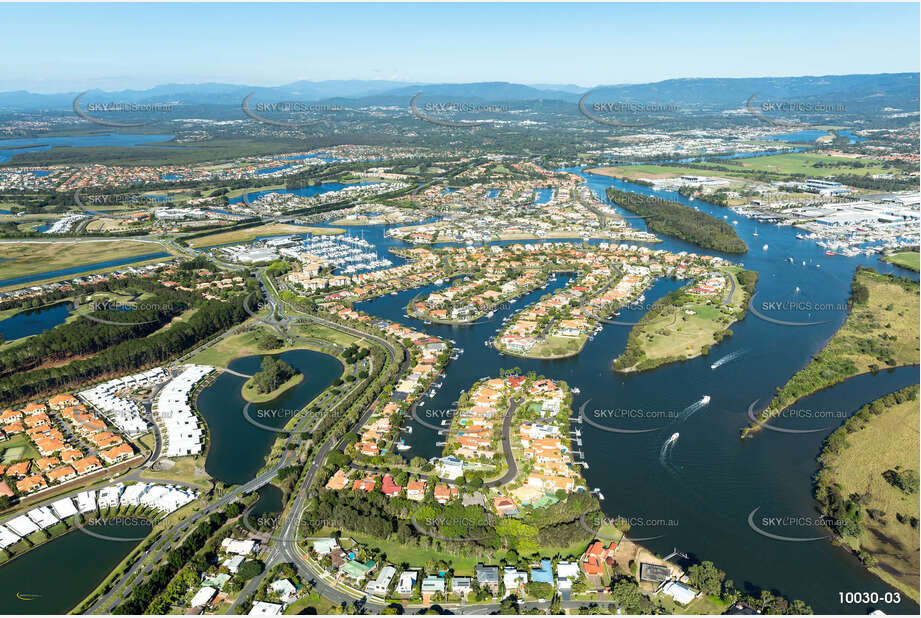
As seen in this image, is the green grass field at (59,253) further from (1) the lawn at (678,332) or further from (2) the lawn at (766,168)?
(2) the lawn at (766,168)

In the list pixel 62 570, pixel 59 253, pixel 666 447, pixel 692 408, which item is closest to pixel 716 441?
pixel 666 447

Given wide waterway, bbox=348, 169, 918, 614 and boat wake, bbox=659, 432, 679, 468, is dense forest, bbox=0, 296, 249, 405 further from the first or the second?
boat wake, bbox=659, 432, 679, 468

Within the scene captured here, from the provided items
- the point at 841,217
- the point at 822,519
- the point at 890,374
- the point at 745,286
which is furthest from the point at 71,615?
the point at 841,217

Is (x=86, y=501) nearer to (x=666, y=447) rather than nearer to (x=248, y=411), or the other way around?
(x=248, y=411)

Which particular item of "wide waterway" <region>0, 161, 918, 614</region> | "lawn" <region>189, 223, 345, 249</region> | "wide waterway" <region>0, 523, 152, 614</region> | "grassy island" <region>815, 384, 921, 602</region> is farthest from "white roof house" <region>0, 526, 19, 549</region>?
"lawn" <region>189, 223, 345, 249</region>

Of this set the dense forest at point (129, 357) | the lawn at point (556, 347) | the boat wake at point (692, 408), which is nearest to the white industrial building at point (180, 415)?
the dense forest at point (129, 357)

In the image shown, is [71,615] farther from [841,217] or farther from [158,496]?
[841,217]
